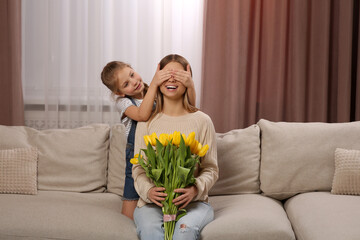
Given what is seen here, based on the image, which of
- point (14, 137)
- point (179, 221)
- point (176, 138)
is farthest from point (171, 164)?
point (14, 137)

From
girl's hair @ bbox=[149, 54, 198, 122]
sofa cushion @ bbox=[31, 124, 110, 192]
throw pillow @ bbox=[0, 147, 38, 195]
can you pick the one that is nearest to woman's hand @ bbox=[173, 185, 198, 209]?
girl's hair @ bbox=[149, 54, 198, 122]

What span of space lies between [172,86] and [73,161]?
0.87 m

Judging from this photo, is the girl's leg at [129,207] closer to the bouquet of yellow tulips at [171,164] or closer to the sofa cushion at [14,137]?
the bouquet of yellow tulips at [171,164]

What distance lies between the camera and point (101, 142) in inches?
104

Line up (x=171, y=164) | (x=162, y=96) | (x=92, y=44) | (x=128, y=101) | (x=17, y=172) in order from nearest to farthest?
(x=171, y=164) → (x=162, y=96) → (x=128, y=101) → (x=17, y=172) → (x=92, y=44)

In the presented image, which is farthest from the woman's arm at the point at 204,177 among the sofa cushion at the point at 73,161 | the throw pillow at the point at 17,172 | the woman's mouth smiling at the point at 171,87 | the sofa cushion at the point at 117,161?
the throw pillow at the point at 17,172

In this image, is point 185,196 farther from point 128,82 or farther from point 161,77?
point 128,82

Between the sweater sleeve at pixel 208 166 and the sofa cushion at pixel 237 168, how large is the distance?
0.43 metres

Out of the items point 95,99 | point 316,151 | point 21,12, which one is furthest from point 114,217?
point 21,12

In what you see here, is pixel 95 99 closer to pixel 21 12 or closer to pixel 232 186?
pixel 21 12

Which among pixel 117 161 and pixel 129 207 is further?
pixel 117 161

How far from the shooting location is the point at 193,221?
1.84m

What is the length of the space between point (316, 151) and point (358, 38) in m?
1.31

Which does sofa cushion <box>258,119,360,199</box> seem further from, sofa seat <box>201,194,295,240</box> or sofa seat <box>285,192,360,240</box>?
sofa seat <box>201,194,295,240</box>
